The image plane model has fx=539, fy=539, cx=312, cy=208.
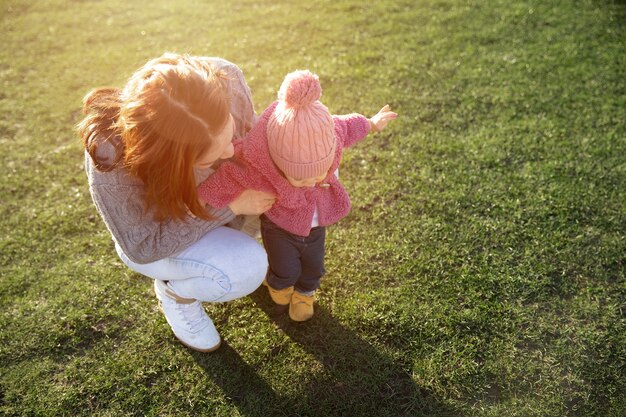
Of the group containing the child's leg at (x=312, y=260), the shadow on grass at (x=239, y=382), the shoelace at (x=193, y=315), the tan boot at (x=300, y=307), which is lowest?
the shadow on grass at (x=239, y=382)

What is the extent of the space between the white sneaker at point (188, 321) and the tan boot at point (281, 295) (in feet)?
1.21

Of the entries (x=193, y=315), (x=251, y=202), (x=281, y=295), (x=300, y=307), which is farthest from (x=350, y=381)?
(x=251, y=202)

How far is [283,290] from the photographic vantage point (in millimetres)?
2928

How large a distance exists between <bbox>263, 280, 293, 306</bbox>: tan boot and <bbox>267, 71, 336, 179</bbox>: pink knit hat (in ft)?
3.10

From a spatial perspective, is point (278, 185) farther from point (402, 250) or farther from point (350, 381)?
point (402, 250)

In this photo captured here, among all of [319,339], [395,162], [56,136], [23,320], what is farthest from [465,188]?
[56,136]

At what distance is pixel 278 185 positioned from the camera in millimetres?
2330

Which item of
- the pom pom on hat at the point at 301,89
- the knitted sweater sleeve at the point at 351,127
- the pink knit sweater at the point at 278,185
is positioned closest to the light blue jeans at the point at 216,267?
the pink knit sweater at the point at 278,185

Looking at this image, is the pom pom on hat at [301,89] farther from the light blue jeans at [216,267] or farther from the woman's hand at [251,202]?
the light blue jeans at [216,267]

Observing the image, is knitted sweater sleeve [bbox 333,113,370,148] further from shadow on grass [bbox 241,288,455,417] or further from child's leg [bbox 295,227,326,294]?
shadow on grass [bbox 241,288,455,417]

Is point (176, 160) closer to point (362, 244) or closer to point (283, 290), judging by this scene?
point (283, 290)

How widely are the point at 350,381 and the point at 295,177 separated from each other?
3.74ft

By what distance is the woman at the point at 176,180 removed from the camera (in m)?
1.97

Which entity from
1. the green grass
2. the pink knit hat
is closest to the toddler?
the pink knit hat
